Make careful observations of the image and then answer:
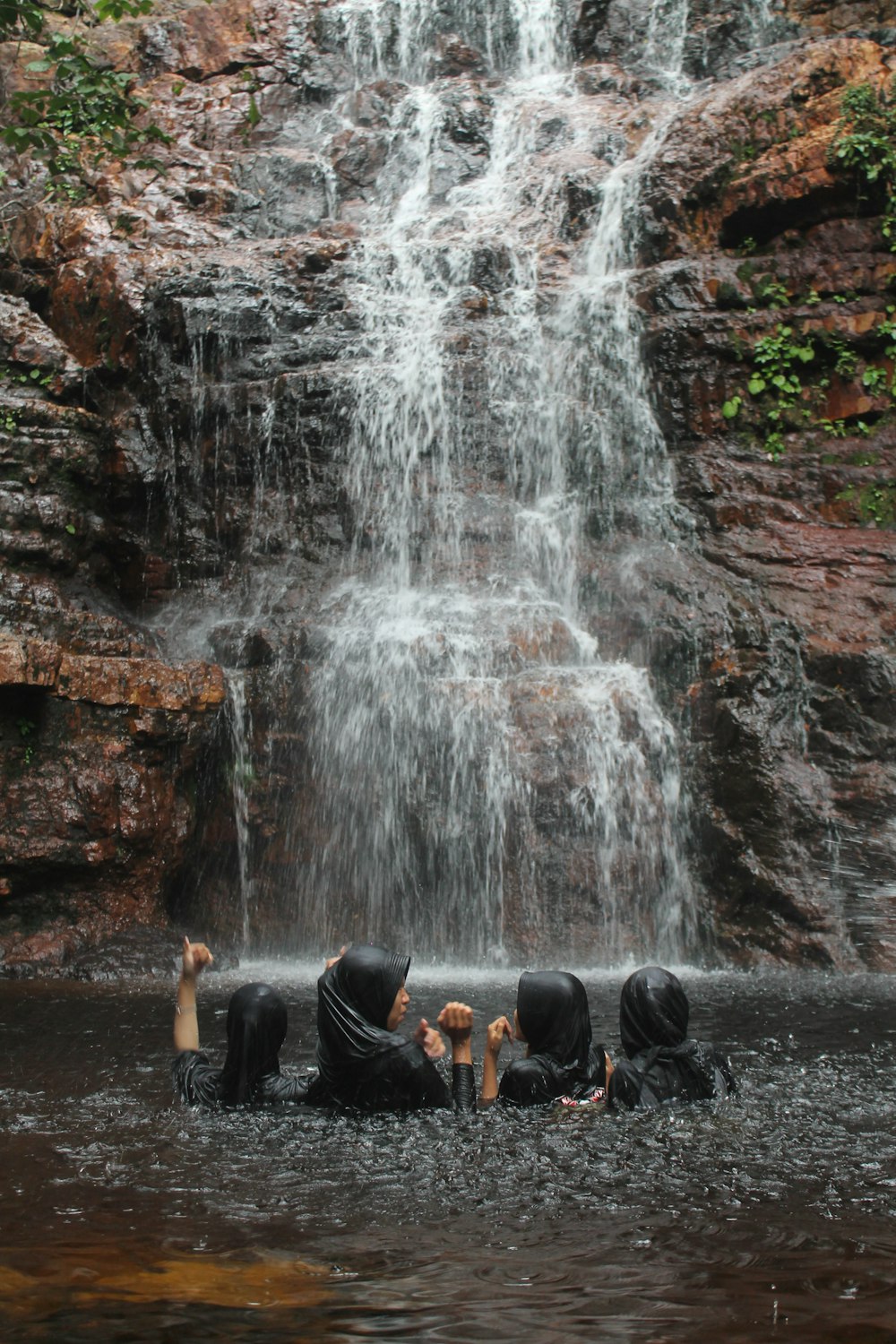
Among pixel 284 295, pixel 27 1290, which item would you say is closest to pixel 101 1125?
pixel 27 1290

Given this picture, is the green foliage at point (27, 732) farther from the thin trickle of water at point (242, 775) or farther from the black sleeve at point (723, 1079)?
the black sleeve at point (723, 1079)

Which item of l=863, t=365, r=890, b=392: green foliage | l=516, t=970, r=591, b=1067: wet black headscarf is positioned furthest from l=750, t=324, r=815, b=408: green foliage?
l=516, t=970, r=591, b=1067: wet black headscarf

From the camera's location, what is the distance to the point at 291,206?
17281 mm

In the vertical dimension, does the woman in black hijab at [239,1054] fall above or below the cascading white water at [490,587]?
below

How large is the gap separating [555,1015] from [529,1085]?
0.97ft

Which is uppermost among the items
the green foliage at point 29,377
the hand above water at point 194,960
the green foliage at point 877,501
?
the green foliage at point 29,377

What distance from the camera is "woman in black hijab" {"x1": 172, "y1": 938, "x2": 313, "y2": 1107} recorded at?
4465 mm

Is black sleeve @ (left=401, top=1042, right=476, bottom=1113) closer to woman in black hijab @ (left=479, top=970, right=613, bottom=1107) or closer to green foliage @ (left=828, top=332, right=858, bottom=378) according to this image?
woman in black hijab @ (left=479, top=970, right=613, bottom=1107)

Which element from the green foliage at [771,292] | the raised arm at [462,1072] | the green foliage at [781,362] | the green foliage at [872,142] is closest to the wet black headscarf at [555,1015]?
Answer: the raised arm at [462,1072]

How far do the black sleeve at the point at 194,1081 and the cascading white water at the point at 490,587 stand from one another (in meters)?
5.32

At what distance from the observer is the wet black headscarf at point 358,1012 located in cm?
427

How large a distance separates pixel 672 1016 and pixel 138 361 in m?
11.6

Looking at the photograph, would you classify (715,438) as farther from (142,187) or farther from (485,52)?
(485,52)

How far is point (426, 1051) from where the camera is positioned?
14.7 feet
